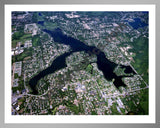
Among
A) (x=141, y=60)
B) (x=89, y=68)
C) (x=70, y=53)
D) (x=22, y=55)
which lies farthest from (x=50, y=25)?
(x=141, y=60)

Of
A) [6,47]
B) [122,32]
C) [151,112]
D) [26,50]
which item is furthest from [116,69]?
[6,47]

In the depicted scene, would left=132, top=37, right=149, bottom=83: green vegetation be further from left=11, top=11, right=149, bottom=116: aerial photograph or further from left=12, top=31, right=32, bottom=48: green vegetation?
left=12, top=31, right=32, bottom=48: green vegetation

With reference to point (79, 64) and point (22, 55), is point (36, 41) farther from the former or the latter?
point (79, 64)

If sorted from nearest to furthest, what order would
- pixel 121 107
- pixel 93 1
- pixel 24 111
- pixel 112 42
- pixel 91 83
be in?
pixel 93 1
pixel 24 111
pixel 121 107
pixel 91 83
pixel 112 42

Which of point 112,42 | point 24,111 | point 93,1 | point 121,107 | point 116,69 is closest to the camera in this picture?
point 93,1

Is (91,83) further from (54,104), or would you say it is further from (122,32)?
(122,32)

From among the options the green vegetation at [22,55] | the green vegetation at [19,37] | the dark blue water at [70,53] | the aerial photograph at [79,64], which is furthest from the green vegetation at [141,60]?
the green vegetation at [19,37]

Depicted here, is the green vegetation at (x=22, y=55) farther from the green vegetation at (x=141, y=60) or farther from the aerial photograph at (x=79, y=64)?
the green vegetation at (x=141, y=60)
